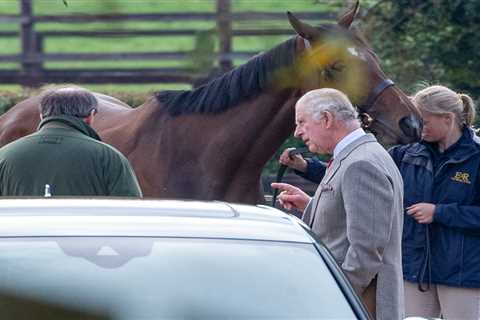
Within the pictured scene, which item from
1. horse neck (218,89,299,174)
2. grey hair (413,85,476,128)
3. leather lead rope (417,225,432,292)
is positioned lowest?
leather lead rope (417,225,432,292)

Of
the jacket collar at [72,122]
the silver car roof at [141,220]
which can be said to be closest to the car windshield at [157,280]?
the silver car roof at [141,220]

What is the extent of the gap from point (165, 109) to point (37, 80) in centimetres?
899

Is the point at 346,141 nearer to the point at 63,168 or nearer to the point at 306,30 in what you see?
the point at 63,168

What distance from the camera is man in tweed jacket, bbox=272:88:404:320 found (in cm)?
542

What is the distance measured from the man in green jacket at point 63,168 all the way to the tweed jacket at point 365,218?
1065 millimetres

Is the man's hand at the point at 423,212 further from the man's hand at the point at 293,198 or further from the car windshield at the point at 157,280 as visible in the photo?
the car windshield at the point at 157,280

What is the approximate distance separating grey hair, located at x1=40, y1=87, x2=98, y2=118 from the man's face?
4.50ft

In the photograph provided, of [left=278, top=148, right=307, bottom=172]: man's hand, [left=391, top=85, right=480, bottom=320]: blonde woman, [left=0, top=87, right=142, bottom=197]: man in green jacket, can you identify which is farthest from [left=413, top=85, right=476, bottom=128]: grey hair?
[left=0, top=87, right=142, bottom=197]: man in green jacket

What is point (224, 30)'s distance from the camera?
48.8ft

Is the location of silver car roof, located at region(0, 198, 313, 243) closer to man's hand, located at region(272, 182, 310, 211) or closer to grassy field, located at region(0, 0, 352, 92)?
man's hand, located at region(272, 182, 310, 211)

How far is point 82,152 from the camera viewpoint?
632cm

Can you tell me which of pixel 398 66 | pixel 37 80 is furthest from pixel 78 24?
pixel 398 66

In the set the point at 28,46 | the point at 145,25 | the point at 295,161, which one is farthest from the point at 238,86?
the point at 145,25

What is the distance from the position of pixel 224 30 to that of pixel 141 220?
10539 mm
